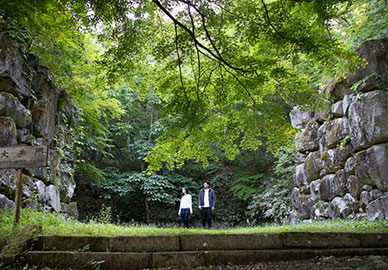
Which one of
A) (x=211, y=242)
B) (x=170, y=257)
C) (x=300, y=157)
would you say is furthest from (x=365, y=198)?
(x=170, y=257)

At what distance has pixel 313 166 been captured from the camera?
9.20 m

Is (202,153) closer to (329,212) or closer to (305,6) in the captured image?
(305,6)

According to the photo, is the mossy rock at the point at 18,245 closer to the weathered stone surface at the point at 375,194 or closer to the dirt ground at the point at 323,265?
the dirt ground at the point at 323,265

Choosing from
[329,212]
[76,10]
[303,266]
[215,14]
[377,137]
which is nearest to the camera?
[303,266]

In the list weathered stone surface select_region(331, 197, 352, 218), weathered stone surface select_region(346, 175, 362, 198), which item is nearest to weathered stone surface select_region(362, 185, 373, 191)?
weathered stone surface select_region(346, 175, 362, 198)

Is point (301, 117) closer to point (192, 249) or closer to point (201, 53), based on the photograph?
point (201, 53)

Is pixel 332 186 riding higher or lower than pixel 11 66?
lower

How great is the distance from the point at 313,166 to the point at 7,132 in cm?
852

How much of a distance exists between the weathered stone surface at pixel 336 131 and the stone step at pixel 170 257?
4.56 meters

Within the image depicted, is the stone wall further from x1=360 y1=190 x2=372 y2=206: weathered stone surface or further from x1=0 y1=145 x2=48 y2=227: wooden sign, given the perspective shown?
x1=0 y1=145 x2=48 y2=227: wooden sign

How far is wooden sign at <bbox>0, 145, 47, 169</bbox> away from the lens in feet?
13.4

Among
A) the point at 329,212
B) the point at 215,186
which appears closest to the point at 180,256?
the point at 329,212

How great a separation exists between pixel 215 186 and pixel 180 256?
12551mm

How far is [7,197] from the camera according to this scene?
521 centimetres
